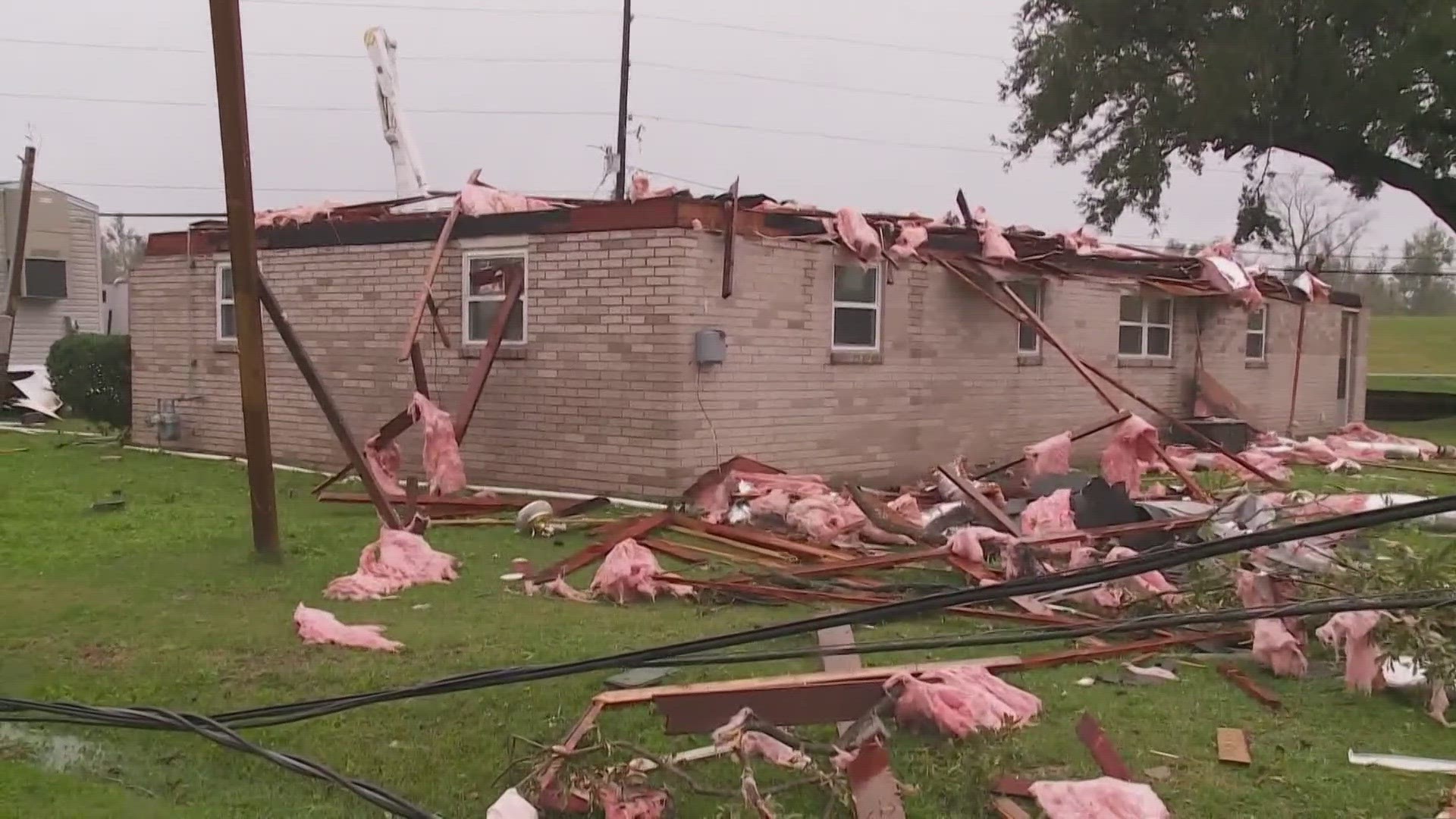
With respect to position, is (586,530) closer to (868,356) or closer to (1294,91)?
(868,356)

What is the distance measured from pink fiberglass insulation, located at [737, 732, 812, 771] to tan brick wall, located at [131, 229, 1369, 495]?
6668mm

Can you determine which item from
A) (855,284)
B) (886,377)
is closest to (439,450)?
(855,284)

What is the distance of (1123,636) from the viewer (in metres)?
6.53

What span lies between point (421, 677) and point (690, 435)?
580cm

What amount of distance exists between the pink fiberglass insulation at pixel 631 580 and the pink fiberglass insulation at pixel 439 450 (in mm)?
4077

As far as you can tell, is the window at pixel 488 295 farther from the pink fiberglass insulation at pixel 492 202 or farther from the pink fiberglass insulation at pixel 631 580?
the pink fiberglass insulation at pixel 631 580

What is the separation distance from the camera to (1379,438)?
2006cm

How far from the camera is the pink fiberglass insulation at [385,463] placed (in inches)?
443

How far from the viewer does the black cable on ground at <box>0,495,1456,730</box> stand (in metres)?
2.88

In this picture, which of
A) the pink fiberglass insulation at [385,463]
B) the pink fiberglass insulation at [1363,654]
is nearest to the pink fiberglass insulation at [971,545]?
the pink fiberglass insulation at [1363,654]

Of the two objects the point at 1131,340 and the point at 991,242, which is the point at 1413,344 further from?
the point at 991,242

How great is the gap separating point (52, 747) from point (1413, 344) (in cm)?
8085

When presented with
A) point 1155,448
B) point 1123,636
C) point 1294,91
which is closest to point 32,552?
point 1123,636

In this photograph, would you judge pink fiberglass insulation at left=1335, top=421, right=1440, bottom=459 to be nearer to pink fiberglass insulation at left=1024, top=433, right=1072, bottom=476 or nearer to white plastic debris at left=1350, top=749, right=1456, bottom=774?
pink fiberglass insulation at left=1024, top=433, right=1072, bottom=476
